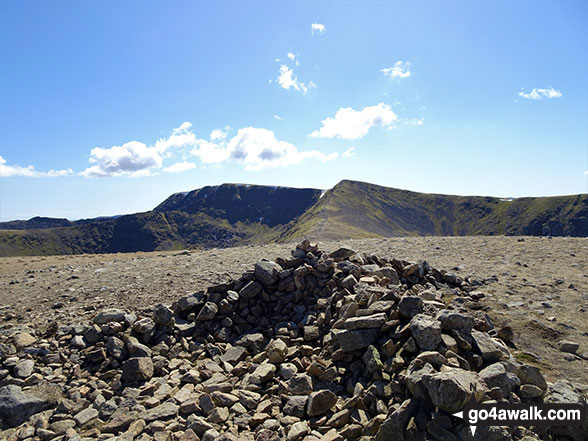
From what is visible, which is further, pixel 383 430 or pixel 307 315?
pixel 307 315

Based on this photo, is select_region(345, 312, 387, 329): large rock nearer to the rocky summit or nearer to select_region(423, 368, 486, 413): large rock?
the rocky summit

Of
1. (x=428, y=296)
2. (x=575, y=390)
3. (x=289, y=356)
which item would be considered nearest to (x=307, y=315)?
(x=289, y=356)

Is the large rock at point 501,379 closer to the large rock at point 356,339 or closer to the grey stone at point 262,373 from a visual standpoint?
the large rock at point 356,339

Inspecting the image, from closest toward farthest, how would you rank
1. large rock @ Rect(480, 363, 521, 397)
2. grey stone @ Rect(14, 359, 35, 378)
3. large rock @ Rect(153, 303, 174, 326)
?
large rock @ Rect(480, 363, 521, 397) → grey stone @ Rect(14, 359, 35, 378) → large rock @ Rect(153, 303, 174, 326)

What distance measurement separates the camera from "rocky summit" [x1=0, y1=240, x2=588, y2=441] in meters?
6.70

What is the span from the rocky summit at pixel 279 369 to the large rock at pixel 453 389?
2 centimetres

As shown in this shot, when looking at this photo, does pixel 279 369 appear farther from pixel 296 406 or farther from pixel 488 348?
pixel 488 348

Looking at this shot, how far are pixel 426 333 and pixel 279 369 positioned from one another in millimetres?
4421

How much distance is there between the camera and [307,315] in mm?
12305

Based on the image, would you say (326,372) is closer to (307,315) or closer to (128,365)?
(307,315)

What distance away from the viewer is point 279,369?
9688 millimetres

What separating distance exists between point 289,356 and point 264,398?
69.7 inches

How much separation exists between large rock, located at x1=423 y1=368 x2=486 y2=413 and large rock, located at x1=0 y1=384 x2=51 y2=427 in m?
9.49

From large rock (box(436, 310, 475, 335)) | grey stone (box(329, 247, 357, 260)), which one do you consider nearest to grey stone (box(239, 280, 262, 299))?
grey stone (box(329, 247, 357, 260))
